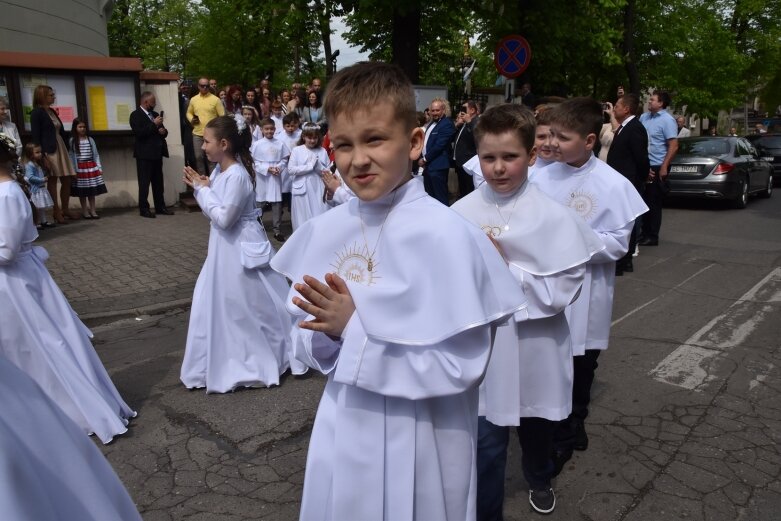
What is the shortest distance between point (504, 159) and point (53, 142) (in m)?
10.4

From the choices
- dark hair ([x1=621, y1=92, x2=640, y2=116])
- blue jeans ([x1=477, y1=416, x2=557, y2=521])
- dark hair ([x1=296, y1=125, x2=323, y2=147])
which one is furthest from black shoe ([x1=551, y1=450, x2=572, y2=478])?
dark hair ([x1=296, y1=125, x2=323, y2=147])

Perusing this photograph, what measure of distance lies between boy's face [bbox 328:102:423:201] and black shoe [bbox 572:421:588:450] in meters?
2.50

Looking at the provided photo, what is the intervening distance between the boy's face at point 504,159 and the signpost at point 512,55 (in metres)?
9.13

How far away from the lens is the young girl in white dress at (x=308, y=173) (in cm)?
1031

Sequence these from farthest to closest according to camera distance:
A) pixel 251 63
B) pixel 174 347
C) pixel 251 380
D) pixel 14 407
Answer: pixel 251 63 → pixel 174 347 → pixel 251 380 → pixel 14 407

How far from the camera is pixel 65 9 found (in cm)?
1620

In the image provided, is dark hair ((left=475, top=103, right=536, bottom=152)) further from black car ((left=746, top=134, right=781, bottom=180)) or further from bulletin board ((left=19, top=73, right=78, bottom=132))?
black car ((left=746, top=134, right=781, bottom=180))

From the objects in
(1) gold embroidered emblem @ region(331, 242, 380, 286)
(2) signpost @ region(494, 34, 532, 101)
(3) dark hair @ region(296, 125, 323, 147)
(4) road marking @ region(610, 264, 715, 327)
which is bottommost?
(4) road marking @ region(610, 264, 715, 327)

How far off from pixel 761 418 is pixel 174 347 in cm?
465

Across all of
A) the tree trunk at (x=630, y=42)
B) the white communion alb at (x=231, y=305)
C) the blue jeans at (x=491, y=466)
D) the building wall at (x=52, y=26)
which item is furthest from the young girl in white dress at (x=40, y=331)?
the tree trunk at (x=630, y=42)

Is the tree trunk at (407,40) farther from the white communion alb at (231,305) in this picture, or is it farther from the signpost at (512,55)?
the white communion alb at (231,305)

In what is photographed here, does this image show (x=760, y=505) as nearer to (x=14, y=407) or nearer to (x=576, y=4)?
(x=14, y=407)

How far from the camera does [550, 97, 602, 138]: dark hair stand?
11.4ft

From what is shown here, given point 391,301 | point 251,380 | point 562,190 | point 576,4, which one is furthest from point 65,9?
point 391,301
